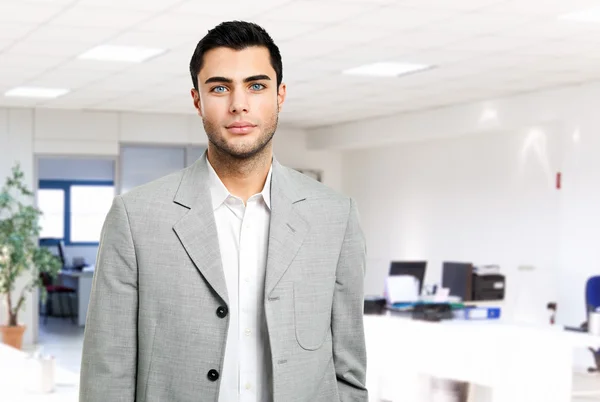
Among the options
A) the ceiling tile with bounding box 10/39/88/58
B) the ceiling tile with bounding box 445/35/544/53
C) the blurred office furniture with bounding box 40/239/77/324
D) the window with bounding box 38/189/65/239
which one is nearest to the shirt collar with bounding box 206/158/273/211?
the ceiling tile with bounding box 445/35/544/53

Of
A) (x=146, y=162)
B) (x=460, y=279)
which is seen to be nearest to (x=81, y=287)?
(x=146, y=162)

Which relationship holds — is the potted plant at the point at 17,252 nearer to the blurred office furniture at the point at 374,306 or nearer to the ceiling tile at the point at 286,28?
the blurred office furniture at the point at 374,306

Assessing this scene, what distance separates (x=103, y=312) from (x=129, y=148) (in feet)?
42.2

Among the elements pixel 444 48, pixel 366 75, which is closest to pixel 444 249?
pixel 366 75

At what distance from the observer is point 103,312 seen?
178cm

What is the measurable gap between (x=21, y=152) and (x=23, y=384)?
388 inches

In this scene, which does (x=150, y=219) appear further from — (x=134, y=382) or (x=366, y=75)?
(x=366, y=75)

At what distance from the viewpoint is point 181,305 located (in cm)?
177

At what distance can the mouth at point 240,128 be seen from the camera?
1.77 meters

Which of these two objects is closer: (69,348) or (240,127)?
(240,127)

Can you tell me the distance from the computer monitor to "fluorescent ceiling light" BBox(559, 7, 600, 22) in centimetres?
444

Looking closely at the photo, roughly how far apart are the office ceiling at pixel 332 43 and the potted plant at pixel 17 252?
159cm

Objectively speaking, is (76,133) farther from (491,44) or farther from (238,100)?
(238,100)

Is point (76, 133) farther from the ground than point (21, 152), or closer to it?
farther from the ground
